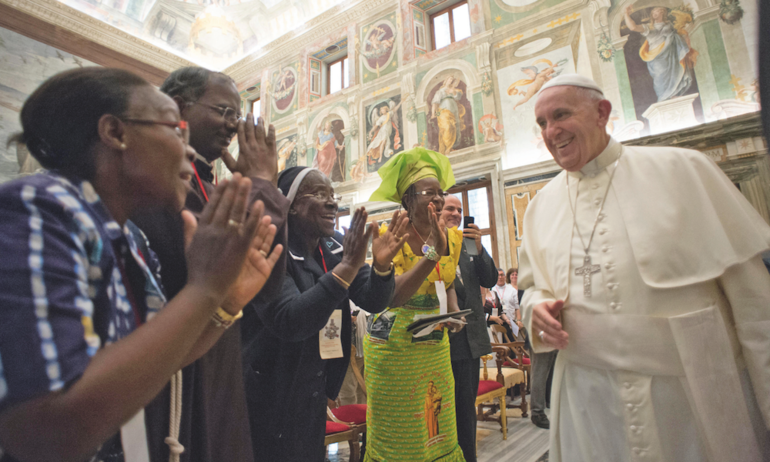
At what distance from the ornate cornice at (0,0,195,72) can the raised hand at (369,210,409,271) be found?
31.0 ft

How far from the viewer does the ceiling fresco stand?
12.4 meters

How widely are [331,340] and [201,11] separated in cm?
1357

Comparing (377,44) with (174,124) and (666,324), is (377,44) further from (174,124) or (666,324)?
(174,124)

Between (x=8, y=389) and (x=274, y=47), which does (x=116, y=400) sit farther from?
(x=274, y=47)

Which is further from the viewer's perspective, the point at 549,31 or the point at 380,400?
the point at 549,31

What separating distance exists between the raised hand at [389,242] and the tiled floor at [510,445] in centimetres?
256

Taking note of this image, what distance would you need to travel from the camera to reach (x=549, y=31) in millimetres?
8375

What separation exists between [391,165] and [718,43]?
7715mm

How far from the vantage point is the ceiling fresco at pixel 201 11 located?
490 inches

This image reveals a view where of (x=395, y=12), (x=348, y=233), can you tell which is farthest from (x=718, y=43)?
(x=348, y=233)

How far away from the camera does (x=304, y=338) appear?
1.42m

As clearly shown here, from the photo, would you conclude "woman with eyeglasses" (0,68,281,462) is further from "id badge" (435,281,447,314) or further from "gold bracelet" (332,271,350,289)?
"id badge" (435,281,447,314)

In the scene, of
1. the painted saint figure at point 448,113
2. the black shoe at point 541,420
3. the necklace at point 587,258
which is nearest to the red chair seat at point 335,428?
the necklace at point 587,258

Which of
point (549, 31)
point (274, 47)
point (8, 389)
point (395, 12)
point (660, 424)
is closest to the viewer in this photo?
point (8, 389)
